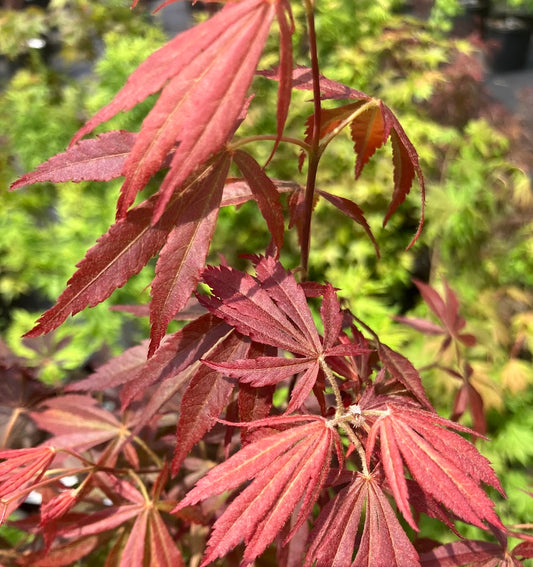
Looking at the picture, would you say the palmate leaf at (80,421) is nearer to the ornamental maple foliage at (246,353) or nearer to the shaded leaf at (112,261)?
the ornamental maple foliage at (246,353)

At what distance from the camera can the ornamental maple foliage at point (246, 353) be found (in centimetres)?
34

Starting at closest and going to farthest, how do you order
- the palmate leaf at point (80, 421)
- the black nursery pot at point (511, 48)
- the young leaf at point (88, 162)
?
the young leaf at point (88, 162), the palmate leaf at point (80, 421), the black nursery pot at point (511, 48)

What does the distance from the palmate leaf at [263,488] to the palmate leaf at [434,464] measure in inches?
2.0

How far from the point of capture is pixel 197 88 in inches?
13.0

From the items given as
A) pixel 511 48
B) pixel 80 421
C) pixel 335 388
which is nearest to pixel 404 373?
pixel 335 388

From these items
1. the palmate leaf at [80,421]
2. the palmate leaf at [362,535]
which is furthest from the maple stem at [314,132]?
the palmate leaf at [80,421]

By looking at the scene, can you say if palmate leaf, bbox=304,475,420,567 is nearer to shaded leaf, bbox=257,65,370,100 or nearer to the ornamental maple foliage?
the ornamental maple foliage

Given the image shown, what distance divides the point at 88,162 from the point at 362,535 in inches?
15.6

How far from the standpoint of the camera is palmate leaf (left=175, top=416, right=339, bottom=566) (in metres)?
0.38

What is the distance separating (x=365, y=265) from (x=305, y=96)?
0.75m

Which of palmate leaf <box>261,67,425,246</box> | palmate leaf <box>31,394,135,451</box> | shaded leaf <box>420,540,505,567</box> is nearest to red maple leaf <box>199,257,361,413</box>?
palmate leaf <box>261,67,425,246</box>

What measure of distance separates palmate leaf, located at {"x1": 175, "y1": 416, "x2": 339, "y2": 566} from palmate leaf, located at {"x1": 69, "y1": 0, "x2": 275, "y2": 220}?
8.0 inches

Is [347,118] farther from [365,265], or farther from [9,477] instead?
[365,265]

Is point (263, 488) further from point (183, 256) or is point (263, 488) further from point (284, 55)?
point (284, 55)
